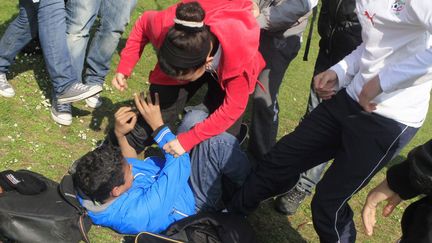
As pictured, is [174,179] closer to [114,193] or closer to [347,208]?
[114,193]

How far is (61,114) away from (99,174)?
1.39 metres

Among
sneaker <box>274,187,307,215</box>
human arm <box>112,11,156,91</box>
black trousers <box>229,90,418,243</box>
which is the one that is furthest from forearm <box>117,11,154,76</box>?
sneaker <box>274,187,307,215</box>

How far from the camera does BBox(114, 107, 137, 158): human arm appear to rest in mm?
3859

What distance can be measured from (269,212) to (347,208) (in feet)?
3.63

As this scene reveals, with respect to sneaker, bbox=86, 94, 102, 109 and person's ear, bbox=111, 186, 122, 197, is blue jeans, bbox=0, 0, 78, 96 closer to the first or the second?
sneaker, bbox=86, 94, 102, 109

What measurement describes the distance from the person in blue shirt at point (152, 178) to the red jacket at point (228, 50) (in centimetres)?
13

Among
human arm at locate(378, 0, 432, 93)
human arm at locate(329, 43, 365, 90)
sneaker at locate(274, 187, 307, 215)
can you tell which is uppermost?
human arm at locate(378, 0, 432, 93)

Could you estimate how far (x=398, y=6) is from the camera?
258cm

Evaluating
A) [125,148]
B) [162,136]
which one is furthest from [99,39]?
[162,136]

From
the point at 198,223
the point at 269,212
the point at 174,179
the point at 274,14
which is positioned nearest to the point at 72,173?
the point at 174,179

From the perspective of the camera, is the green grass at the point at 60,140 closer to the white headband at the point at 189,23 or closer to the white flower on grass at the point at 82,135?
the white flower on grass at the point at 82,135

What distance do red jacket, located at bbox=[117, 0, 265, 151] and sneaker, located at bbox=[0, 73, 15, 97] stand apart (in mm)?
1678

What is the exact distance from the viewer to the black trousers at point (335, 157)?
2863 millimetres

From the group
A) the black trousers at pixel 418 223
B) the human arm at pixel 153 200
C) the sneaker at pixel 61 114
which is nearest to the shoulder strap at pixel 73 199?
the human arm at pixel 153 200
